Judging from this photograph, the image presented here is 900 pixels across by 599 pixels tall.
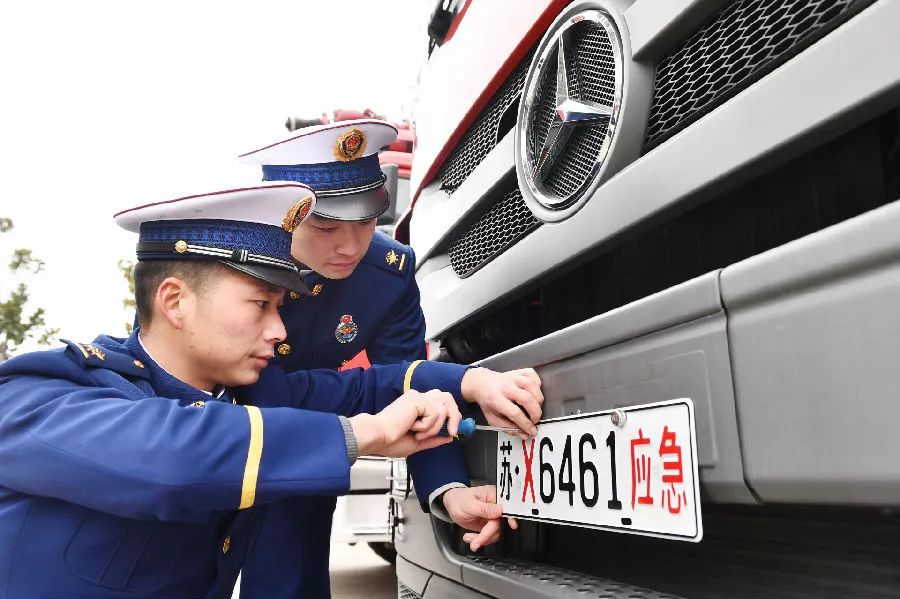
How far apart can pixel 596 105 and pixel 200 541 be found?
104 cm

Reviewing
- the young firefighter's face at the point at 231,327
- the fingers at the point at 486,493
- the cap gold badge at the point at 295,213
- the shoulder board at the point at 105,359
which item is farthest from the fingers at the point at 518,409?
the shoulder board at the point at 105,359

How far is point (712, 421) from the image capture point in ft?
2.74

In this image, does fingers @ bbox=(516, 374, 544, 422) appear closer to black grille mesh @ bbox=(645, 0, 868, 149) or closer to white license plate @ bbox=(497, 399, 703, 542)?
white license plate @ bbox=(497, 399, 703, 542)

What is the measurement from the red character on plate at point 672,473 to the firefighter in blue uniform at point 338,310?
504mm

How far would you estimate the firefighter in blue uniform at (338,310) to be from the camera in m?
1.63

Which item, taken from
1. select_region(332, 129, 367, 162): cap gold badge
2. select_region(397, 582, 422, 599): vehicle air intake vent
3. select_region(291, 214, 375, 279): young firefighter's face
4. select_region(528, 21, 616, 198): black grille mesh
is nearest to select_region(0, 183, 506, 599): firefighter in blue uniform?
select_region(291, 214, 375, 279): young firefighter's face

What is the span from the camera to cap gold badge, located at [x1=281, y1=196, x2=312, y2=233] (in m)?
1.41

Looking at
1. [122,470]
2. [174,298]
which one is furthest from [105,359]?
[122,470]

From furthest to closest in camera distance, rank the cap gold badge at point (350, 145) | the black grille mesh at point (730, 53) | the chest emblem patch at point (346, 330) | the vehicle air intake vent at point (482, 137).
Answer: the chest emblem patch at point (346, 330), the cap gold badge at point (350, 145), the vehicle air intake vent at point (482, 137), the black grille mesh at point (730, 53)

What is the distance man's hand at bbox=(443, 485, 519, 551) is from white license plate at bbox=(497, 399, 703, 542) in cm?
9

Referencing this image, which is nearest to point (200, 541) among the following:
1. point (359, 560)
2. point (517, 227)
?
point (517, 227)

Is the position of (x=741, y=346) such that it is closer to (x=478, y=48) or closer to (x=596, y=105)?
(x=596, y=105)

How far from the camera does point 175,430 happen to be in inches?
42.4

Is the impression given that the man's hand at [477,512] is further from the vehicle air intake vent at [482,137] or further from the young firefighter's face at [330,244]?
the vehicle air intake vent at [482,137]
